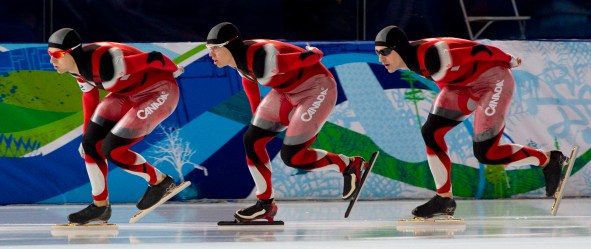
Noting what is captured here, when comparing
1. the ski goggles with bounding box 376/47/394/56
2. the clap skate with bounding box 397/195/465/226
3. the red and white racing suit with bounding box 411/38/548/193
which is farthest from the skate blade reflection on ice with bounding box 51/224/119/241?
the red and white racing suit with bounding box 411/38/548/193

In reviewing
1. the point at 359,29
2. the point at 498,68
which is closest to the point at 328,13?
the point at 359,29

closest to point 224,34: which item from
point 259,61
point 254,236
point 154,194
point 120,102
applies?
point 259,61

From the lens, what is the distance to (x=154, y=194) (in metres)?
8.92

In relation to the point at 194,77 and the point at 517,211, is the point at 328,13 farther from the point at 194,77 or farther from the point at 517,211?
the point at 517,211

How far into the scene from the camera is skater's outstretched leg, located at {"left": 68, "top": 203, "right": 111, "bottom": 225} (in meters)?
8.70

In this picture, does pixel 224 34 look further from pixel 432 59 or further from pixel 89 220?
pixel 89 220

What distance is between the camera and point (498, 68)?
344 inches

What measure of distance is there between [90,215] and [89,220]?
3 cm

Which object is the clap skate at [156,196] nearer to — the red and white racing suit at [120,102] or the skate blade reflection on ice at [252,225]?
the red and white racing suit at [120,102]

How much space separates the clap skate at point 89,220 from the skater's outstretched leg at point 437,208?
207cm

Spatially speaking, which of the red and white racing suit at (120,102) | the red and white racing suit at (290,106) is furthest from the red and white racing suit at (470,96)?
the red and white racing suit at (120,102)

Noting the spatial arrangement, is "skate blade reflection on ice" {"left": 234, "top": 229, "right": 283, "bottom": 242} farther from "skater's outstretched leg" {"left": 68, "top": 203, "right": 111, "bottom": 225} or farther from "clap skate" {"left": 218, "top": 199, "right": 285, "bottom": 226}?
"skater's outstretched leg" {"left": 68, "top": 203, "right": 111, "bottom": 225}

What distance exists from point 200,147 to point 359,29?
10.3ft

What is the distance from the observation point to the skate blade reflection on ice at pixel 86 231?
800 cm
